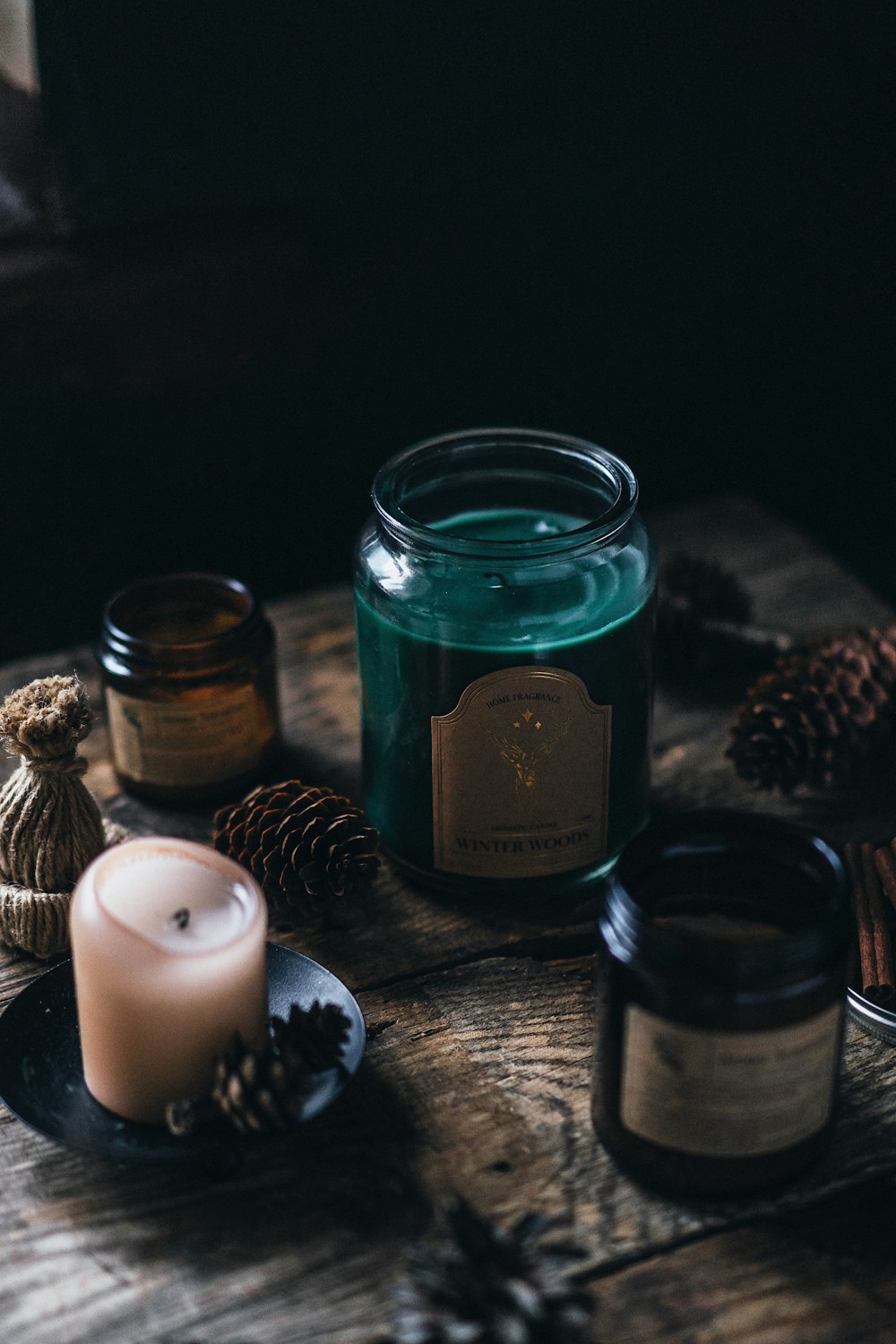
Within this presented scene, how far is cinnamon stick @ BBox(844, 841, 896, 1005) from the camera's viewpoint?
0.82 m

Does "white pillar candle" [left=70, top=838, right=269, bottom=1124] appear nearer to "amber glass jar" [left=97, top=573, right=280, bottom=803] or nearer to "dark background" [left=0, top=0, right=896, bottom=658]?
"amber glass jar" [left=97, top=573, right=280, bottom=803]

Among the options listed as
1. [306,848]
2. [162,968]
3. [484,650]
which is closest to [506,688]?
[484,650]

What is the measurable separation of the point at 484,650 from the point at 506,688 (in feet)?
0.09

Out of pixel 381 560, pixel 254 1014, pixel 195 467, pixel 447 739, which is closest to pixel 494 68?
pixel 195 467

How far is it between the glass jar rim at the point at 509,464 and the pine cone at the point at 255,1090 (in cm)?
29

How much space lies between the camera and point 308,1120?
723mm

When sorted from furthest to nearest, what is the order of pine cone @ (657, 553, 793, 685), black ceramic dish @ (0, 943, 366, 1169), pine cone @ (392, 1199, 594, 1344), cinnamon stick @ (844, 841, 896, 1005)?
pine cone @ (657, 553, 793, 685), cinnamon stick @ (844, 841, 896, 1005), black ceramic dish @ (0, 943, 366, 1169), pine cone @ (392, 1199, 594, 1344)

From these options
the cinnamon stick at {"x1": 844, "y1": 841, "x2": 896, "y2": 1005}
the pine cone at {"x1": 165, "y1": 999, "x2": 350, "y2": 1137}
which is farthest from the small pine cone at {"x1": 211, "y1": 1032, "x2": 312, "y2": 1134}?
the cinnamon stick at {"x1": 844, "y1": 841, "x2": 896, "y2": 1005}

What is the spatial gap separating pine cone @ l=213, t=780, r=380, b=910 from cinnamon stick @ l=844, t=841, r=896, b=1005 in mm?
294

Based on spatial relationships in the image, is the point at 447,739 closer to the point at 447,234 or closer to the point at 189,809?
the point at 189,809

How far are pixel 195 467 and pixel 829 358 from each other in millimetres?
668

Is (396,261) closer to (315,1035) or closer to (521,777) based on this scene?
(521,777)

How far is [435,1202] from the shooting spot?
706 millimetres

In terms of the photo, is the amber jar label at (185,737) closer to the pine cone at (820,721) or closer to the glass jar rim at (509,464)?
the glass jar rim at (509,464)
